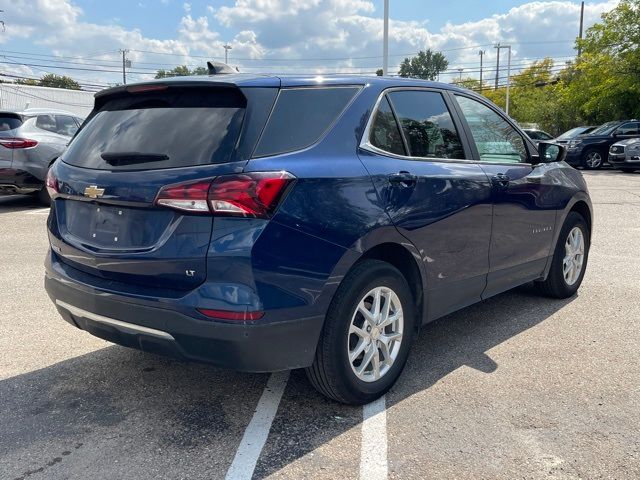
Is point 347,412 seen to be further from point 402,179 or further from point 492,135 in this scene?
point 492,135

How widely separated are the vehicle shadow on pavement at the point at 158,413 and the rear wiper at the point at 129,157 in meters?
1.35

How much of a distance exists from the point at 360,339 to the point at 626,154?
61.6 feet

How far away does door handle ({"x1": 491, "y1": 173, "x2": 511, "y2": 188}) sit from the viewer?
4.11 m

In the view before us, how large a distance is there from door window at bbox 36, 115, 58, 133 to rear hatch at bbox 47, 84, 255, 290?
8386 millimetres

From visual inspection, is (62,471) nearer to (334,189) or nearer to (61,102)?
(334,189)

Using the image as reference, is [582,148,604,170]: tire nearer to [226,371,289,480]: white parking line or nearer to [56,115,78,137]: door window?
[56,115,78,137]: door window

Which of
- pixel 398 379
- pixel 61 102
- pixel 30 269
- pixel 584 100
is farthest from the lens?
pixel 61 102

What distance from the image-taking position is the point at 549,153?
489 centimetres

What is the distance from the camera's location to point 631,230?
8.91 metres

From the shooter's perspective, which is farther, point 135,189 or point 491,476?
point 135,189

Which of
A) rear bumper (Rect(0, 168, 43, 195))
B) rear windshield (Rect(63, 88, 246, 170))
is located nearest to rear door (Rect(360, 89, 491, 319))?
rear windshield (Rect(63, 88, 246, 170))

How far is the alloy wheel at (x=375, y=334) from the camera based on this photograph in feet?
10.5

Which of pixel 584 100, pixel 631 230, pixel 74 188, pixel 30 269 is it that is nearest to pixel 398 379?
pixel 74 188

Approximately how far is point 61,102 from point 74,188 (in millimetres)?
40839
